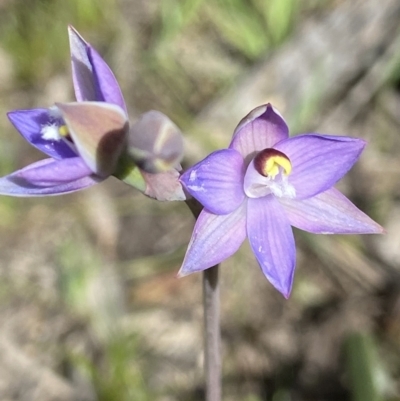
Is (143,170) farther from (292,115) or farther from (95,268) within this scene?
(292,115)

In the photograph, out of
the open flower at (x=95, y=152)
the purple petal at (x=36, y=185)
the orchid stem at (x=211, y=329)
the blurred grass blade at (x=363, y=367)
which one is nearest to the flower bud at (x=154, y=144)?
the open flower at (x=95, y=152)

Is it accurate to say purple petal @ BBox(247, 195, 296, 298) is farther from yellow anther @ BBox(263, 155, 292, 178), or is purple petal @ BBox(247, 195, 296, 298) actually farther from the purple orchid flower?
yellow anther @ BBox(263, 155, 292, 178)

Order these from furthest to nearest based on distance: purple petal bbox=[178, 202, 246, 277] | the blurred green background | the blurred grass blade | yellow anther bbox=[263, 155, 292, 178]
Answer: the blurred green background
the blurred grass blade
yellow anther bbox=[263, 155, 292, 178]
purple petal bbox=[178, 202, 246, 277]

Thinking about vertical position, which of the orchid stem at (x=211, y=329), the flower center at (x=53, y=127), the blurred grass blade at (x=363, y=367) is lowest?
the blurred grass blade at (x=363, y=367)

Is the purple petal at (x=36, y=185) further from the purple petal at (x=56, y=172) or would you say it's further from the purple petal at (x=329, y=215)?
the purple petal at (x=329, y=215)

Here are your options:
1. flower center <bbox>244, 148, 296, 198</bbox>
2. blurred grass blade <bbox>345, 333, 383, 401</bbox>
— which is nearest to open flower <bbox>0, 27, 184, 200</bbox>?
flower center <bbox>244, 148, 296, 198</bbox>

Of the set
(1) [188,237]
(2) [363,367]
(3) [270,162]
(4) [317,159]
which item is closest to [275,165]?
(3) [270,162]

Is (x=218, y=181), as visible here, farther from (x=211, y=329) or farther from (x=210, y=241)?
(x=211, y=329)

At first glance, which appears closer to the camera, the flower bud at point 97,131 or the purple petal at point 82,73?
the flower bud at point 97,131

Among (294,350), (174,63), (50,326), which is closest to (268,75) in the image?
(174,63)
